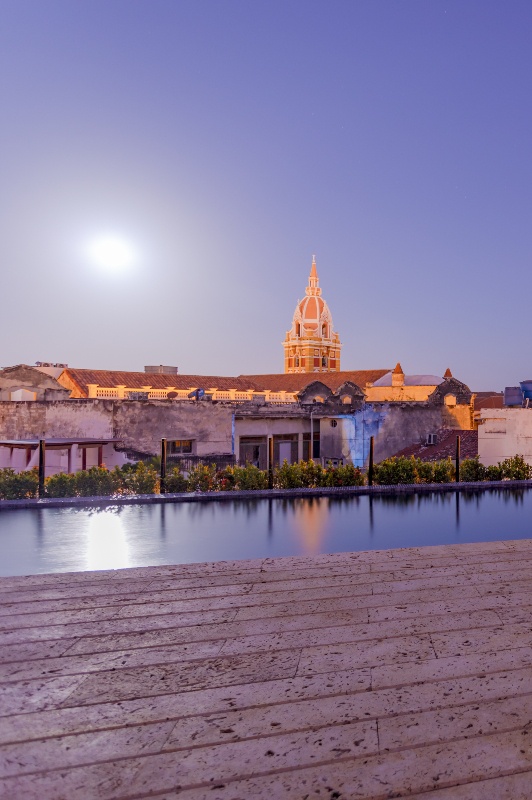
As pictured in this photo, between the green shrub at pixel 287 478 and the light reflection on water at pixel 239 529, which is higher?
the green shrub at pixel 287 478

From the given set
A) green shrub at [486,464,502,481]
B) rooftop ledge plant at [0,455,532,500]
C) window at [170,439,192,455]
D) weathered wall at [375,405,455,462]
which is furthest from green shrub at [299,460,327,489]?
weathered wall at [375,405,455,462]

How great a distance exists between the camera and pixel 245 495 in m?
9.81

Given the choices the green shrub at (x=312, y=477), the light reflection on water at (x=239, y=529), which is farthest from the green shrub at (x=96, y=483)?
the green shrub at (x=312, y=477)

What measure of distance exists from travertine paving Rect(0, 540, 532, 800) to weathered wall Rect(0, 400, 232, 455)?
25.1m

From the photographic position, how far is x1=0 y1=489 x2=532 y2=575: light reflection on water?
6262 millimetres

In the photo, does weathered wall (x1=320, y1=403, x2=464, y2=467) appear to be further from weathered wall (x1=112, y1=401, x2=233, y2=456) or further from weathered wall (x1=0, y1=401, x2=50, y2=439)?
weathered wall (x1=0, y1=401, x2=50, y2=439)

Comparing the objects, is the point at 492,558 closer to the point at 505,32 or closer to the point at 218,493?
the point at 218,493

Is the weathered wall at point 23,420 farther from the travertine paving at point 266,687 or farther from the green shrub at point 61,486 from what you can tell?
the travertine paving at point 266,687

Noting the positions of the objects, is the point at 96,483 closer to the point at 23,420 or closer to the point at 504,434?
the point at 504,434

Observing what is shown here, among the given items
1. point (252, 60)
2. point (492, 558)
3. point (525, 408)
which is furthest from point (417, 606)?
point (525, 408)

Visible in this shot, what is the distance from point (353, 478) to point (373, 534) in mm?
A: 5489

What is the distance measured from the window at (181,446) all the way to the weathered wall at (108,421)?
0.26 meters

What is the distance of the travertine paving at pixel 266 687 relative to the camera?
6.68 feet

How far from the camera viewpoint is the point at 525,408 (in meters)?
24.0
